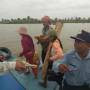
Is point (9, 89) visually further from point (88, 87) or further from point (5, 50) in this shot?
point (5, 50)

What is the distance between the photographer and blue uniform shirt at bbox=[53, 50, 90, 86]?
4.13 meters

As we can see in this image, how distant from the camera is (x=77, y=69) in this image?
412cm

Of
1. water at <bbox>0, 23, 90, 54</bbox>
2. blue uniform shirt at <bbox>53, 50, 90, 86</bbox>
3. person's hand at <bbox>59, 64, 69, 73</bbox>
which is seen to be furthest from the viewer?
water at <bbox>0, 23, 90, 54</bbox>

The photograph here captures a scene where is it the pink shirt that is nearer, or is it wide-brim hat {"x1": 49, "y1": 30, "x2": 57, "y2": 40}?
the pink shirt

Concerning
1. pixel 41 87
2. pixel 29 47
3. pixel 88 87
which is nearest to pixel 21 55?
pixel 29 47

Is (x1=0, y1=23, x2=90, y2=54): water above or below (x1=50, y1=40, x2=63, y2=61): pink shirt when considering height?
below

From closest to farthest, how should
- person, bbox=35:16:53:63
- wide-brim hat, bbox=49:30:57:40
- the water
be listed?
1. wide-brim hat, bbox=49:30:57:40
2. person, bbox=35:16:53:63
3. the water

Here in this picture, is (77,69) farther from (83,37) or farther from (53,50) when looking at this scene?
(53,50)

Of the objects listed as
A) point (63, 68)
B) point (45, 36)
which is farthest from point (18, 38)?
point (63, 68)

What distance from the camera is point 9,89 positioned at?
5086 mm

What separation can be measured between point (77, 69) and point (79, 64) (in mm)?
69

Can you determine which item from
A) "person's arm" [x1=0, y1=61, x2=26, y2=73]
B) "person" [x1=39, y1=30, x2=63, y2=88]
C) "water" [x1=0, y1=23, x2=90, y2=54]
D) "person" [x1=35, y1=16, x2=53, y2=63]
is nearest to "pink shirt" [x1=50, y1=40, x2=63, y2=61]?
"person" [x1=39, y1=30, x2=63, y2=88]

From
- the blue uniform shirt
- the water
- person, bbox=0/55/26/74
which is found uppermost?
person, bbox=0/55/26/74

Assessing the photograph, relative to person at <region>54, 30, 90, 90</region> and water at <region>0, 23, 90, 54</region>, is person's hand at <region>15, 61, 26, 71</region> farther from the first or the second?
water at <region>0, 23, 90, 54</region>
